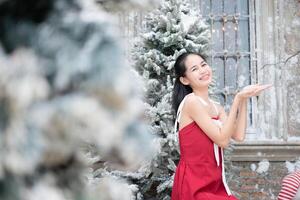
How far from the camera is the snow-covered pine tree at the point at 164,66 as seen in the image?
205 inches

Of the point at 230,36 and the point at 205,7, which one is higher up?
the point at 205,7

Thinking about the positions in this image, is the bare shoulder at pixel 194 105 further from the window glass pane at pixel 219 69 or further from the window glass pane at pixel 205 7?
the window glass pane at pixel 205 7

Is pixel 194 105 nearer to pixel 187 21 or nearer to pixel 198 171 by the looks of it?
pixel 198 171

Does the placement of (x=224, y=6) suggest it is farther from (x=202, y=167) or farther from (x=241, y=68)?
(x=202, y=167)

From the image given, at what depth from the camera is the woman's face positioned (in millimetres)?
3643

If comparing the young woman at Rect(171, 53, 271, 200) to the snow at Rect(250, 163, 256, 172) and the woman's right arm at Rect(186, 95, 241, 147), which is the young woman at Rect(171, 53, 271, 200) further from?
the snow at Rect(250, 163, 256, 172)

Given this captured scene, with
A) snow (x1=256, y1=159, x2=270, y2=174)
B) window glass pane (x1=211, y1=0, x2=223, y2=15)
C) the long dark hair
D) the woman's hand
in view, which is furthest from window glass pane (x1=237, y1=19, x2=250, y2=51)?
the woman's hand

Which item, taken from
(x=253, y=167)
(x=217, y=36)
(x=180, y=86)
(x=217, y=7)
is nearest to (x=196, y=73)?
(x=180, y=86)

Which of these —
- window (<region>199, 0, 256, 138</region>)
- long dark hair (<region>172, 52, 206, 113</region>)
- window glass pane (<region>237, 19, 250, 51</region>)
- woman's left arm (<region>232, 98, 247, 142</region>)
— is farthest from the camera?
window glass pane (<region>237, 19, 250, 51</region>)

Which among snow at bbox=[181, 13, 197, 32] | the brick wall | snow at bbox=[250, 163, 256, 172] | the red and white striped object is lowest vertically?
the brick wall

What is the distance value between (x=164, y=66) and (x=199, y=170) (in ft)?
6.79

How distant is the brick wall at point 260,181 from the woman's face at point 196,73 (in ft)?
11.0

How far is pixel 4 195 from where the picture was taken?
77 cm

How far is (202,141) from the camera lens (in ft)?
11.4
